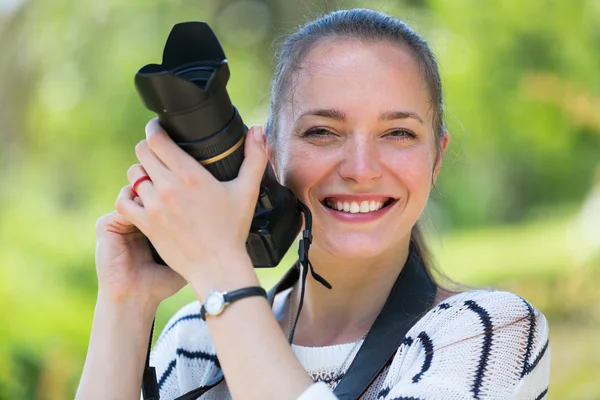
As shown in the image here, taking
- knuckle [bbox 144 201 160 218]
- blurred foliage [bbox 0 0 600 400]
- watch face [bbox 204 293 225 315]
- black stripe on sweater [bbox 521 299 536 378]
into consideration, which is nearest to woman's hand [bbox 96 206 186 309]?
knuckle [bbox 144 201 160 218]

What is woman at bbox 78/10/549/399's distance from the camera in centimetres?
123

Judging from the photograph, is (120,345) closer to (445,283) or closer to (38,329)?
(445,283)

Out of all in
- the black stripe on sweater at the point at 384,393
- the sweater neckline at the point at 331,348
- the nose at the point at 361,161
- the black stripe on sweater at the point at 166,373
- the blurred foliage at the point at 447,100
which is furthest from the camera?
the blurred foliage at the point at 447,100

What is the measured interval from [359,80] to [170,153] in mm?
411

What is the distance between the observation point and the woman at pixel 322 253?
4.03 feet

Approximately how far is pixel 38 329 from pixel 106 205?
1765mm

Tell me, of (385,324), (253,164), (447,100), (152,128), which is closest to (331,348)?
(385,324)

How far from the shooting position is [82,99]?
552 centimetres

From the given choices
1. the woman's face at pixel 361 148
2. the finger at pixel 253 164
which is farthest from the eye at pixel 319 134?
the finger at pixel 253 164

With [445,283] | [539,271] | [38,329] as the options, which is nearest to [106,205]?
[38,329]

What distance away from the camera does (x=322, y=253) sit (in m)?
1.66

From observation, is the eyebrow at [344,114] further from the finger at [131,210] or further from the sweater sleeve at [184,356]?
the sweater sleeve at [184,356]

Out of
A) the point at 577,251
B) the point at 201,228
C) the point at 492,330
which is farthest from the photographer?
the point at 577,251

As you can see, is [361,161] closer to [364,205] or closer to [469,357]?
[364,205]
